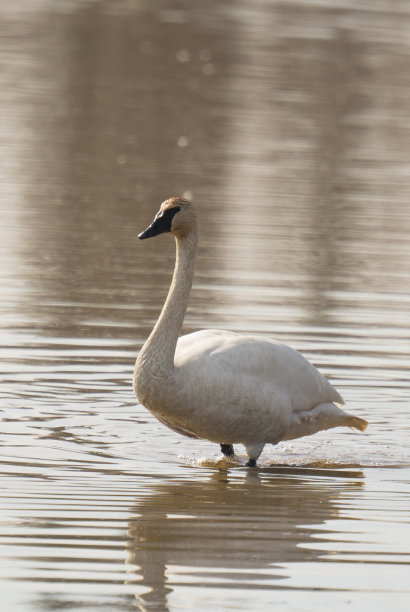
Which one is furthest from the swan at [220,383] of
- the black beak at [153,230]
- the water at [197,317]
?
the water at [197,317]

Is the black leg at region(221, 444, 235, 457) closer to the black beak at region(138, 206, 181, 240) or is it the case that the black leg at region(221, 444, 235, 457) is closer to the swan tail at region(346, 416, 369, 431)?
the swan tail at region(346, 416, 369, 431)

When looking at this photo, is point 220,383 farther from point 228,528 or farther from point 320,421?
point 228,528

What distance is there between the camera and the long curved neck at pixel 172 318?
9.40 meters

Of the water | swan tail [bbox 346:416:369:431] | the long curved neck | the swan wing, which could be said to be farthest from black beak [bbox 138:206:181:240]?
swan tail [bbox 346:416:369:431]

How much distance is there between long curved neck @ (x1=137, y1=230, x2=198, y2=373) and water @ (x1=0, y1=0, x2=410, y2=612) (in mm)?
652

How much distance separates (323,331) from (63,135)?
12.4 m

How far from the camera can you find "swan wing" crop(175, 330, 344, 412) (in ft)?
31.1

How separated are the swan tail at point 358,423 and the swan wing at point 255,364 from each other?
162 mm

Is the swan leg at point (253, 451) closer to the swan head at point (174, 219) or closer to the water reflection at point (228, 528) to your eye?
the water reflection at point (228, 528)

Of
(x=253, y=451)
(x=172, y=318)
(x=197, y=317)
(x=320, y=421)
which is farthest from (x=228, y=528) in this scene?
(x=197, y=317)

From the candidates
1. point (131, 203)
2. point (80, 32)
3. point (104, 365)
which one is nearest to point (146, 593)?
point (104, 365)

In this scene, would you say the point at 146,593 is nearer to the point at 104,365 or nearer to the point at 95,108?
the point at 104,365

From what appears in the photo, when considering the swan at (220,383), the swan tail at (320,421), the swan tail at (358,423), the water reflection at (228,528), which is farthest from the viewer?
the swan tail at (358,423)

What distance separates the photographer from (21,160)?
72.7ft
